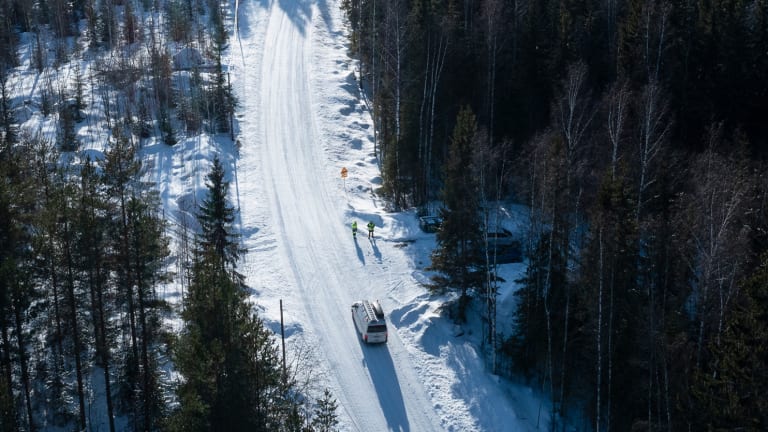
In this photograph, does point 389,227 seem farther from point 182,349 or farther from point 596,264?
point 182,349

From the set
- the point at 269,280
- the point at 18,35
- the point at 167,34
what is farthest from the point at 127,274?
the point at 18,35

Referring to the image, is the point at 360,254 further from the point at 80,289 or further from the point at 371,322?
the point at 80,289

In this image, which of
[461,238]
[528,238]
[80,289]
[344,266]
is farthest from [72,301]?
[528,238]

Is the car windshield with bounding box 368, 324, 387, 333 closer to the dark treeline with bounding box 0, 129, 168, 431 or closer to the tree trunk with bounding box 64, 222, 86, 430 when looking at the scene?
the dark treeline with bounding box 0, 129, 168, 431

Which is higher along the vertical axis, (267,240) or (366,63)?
(366,63)

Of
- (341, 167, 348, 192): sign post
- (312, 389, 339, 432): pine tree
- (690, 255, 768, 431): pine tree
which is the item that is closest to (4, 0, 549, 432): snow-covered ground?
(341, 167, 348, 192): sign post

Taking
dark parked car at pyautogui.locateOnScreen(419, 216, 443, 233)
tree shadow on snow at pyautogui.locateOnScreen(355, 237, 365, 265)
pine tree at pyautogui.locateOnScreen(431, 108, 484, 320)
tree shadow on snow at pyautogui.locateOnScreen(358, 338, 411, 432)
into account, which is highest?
pine tree at pyautogui.locateOnScreen(431, 108, 484, 320)
